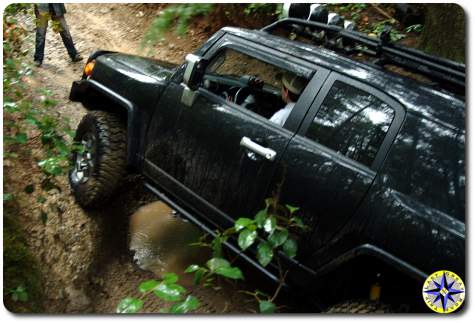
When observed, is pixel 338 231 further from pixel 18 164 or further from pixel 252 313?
pixel 18 164

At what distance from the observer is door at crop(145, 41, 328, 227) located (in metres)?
2.79

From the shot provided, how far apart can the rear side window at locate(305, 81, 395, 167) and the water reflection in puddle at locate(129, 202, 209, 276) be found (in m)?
1.40

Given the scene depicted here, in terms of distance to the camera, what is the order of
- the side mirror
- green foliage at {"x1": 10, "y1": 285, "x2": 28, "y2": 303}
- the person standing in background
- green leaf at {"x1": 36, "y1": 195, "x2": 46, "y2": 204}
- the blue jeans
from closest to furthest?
1. green foliage at {"x1": 10, "y1": 285, "x2": 28, "y2": 303}
2. the side mirror
3. green leaf at {"x1": 36, "y1": 195, "x2": 46, "y2": 204}
4. the person standing in background
5. the blue jeans

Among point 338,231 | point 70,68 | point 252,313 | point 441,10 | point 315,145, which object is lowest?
point 70,68

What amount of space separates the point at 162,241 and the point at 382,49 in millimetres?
2046

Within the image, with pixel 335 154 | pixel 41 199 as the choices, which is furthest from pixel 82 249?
pixel 335 154

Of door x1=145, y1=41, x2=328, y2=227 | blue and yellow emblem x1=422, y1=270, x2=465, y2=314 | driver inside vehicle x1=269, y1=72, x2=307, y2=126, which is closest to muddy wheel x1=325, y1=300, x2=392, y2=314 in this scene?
blue and yellow emblem x1=422, y1=270, x2=465, y2=314

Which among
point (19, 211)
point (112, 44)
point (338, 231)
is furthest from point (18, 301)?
point (112, 44)

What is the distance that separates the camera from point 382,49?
2.82 m

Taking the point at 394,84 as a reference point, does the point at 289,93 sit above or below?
below

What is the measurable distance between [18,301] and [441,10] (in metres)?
3.03

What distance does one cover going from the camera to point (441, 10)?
328cm

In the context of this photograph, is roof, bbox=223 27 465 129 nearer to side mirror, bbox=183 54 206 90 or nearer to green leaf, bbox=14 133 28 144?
side mirror, bbox=183 54 206 90

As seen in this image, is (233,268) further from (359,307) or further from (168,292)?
(359,307)
